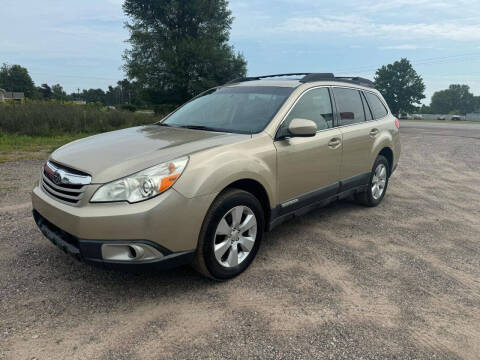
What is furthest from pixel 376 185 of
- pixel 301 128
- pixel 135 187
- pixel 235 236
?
pixel 135 187

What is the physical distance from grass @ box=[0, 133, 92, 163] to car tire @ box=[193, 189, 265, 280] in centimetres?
680

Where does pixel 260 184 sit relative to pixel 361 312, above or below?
above

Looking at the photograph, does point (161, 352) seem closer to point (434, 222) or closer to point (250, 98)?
point (250, 98)

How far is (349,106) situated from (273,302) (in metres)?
2.85

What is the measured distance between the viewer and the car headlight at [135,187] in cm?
246

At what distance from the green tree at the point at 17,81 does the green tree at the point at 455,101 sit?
12201cm

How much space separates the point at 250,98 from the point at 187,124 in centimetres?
74

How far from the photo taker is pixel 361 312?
8.73 feet

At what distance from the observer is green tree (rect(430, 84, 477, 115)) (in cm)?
11819

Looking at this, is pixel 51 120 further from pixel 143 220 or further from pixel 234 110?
pixel 143 220

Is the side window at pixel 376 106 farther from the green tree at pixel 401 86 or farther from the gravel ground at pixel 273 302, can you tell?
the green tree at pixel 401 86

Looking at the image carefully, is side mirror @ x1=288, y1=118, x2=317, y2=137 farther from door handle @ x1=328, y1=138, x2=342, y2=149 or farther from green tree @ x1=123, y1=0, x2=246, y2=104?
green tree @ x1=123, y1=0, x2=246, y2=104

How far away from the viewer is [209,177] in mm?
2713

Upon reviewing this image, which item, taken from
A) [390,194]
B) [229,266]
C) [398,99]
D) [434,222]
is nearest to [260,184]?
[229,266]
